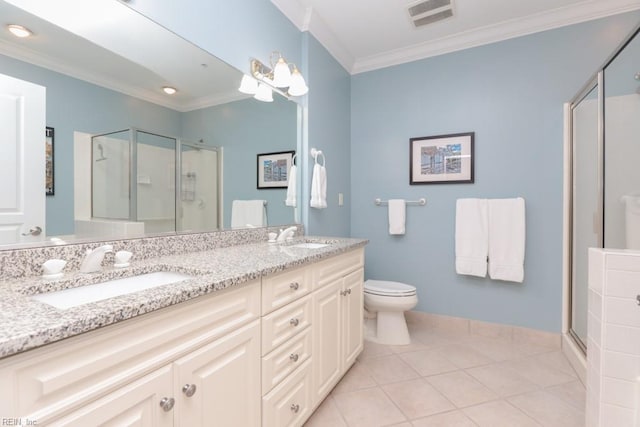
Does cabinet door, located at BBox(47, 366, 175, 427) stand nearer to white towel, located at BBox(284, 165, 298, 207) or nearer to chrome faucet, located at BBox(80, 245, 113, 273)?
chrome faucet, located at BBox(80, 245, 113, 273)

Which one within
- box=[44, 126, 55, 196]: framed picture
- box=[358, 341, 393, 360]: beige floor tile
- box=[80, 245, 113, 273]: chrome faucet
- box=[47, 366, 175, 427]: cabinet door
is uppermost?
box=[44, 126, 55, 196]: framed picture

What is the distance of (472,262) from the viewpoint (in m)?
2.44

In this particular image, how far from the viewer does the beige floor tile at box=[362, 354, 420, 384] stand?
1869 millimetres

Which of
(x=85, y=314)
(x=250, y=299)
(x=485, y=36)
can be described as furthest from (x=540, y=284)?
(x=85, y=314)

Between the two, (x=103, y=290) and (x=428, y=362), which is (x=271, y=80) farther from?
(x=428, y=362)

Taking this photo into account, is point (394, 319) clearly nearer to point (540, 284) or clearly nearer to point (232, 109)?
point (540, 284)

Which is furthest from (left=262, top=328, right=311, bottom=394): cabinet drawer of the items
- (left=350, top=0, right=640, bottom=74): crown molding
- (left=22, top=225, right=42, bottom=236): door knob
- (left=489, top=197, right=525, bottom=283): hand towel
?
(left=350, top=0, right=640, bottom=74): crown molding

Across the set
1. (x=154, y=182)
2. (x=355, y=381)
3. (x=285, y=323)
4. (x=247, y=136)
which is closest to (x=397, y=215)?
(x=355, y=381)

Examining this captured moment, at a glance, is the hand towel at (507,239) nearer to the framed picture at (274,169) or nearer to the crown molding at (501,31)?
the crown molding at (501,31)

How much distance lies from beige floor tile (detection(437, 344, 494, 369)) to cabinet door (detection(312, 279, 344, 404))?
0.93 metres

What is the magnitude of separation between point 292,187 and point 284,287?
1.07m

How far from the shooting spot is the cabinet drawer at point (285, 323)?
1.11 m

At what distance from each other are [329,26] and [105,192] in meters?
2.09

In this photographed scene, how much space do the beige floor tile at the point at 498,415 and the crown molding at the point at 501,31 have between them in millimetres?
2592
